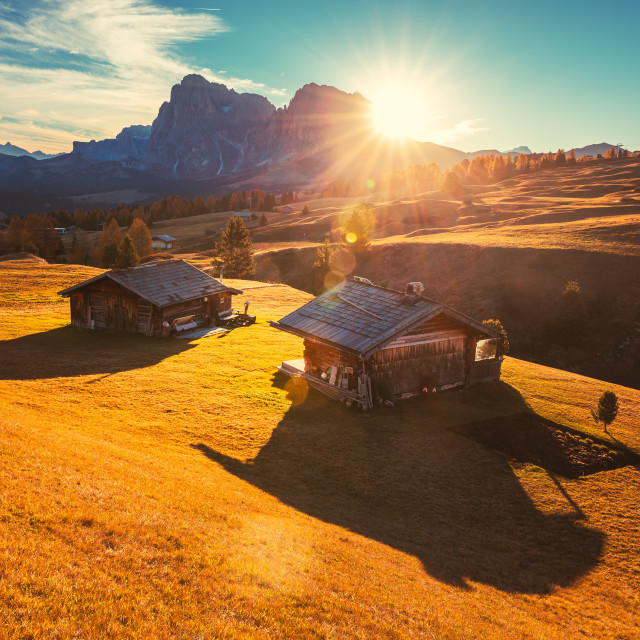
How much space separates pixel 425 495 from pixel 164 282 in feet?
88.7

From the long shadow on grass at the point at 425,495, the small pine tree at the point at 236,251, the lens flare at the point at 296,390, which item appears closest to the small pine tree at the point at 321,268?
the small pine tree at the point at 236,251

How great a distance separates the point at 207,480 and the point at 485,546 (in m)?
7.93

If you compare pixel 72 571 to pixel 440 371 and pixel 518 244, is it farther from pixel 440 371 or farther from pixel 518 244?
pixel 518 244

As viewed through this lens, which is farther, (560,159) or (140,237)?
(560,159)

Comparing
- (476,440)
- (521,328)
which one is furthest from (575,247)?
(476,440)

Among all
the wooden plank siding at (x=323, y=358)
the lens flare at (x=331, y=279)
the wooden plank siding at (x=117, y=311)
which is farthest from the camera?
the lens flare at (x=331, y=279)

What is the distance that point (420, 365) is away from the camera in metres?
22.7

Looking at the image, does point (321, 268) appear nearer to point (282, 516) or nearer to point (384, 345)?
point (384, 345)

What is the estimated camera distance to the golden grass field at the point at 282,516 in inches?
243

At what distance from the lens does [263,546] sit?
8516 mm

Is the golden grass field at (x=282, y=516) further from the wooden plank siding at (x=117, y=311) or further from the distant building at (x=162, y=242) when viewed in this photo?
the distant building at (x=162, y=242)

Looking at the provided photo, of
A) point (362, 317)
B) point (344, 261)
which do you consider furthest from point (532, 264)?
point (362, 317)

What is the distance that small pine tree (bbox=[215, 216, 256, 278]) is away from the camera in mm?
70562

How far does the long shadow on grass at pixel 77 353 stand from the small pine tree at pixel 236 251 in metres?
38.4
